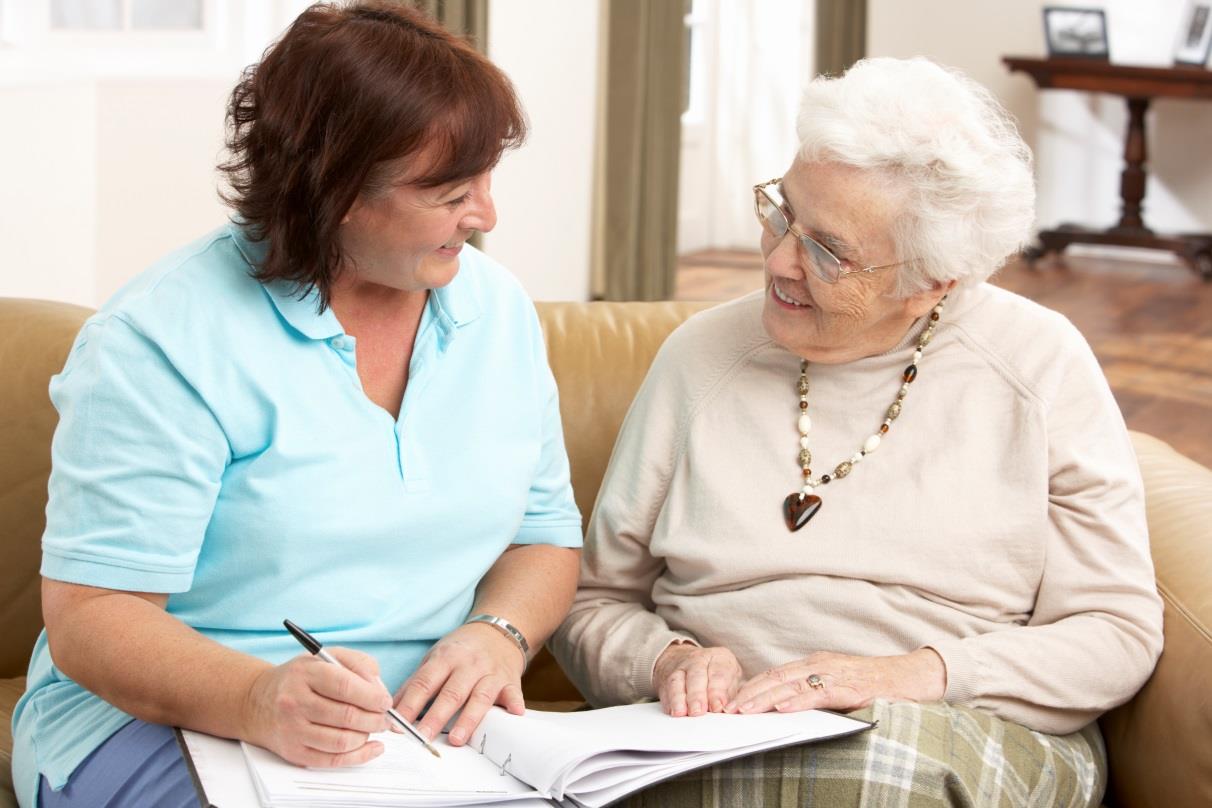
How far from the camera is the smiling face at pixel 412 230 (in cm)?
141

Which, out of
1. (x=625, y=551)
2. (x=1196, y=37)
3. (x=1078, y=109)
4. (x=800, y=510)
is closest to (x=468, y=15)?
(x=625, y=551)

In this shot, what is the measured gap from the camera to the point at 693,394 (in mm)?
1757

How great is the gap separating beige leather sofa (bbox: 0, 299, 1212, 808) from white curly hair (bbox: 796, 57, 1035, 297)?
44cm

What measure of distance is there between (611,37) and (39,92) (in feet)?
8.72

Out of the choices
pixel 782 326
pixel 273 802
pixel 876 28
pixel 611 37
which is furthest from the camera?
pixel 876 28

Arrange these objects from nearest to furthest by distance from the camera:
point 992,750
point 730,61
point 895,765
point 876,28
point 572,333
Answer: point 895,765 → point 992,750 → point 572,333 → point 730,61 → point 876,28

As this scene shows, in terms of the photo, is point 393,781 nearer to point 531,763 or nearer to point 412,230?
point 531,763

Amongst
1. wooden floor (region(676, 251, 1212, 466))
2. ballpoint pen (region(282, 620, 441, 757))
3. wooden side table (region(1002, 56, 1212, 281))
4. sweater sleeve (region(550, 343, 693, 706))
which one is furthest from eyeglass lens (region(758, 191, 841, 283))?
wooden side table (region(1002, 56, 1212, 281))

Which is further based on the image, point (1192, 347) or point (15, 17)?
point (1192, 347)

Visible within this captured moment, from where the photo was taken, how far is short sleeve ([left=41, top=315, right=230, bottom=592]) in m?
1.31

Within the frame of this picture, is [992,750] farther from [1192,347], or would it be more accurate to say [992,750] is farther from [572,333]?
[1192,347]

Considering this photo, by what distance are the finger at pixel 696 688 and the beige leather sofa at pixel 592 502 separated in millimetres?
470

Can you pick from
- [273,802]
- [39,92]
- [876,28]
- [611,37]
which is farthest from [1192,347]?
[273,802]

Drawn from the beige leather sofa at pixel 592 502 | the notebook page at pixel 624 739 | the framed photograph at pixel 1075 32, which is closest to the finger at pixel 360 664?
the notebook page at pixel 624 739
